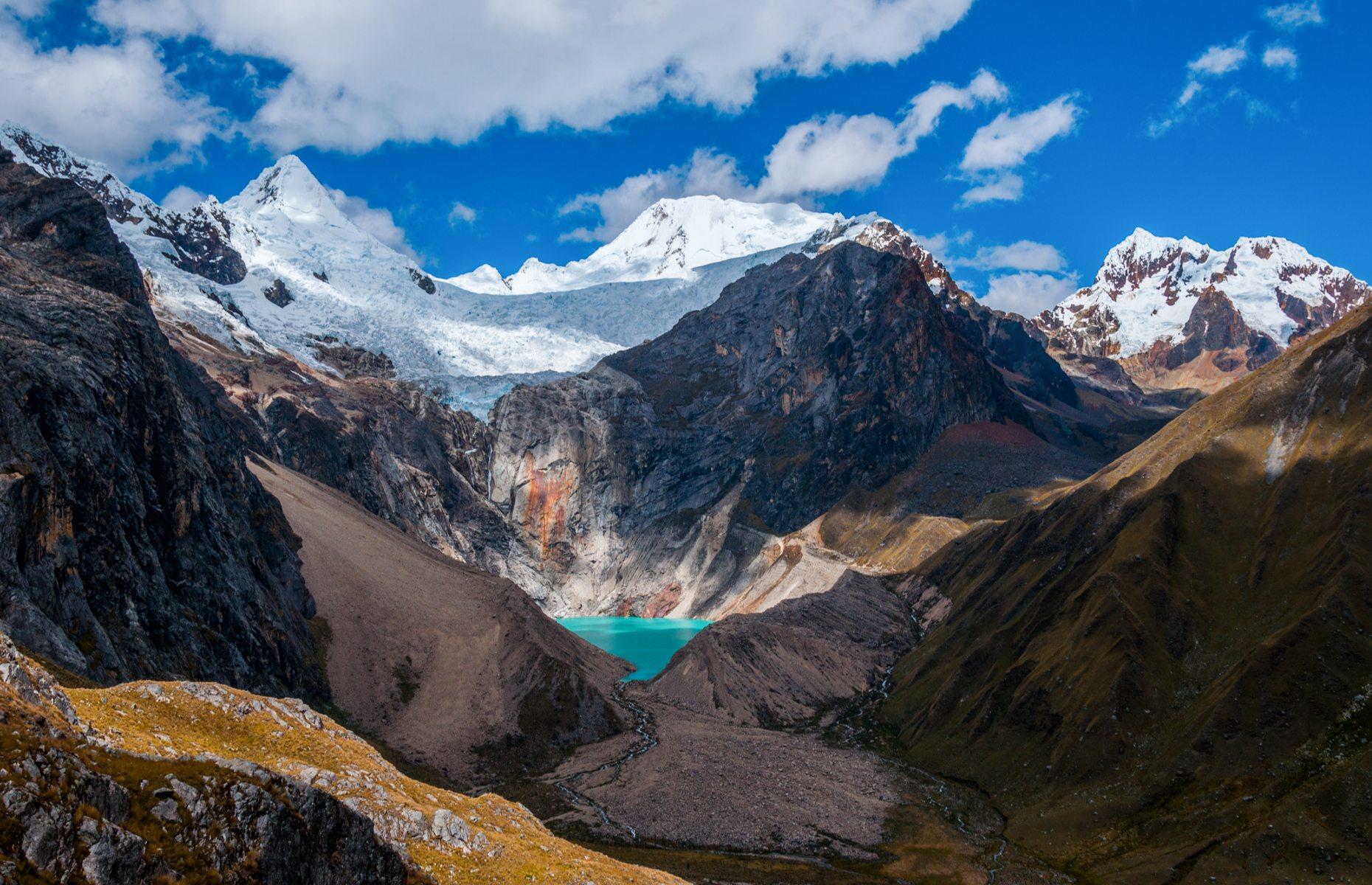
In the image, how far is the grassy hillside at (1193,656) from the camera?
81.4m

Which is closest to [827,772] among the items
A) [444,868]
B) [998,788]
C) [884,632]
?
[998,788]

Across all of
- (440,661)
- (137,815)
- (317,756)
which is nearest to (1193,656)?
(440,661)

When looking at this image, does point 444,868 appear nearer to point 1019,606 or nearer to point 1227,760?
point 1227,760

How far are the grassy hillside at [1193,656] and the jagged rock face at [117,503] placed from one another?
272 ft

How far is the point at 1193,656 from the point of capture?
108750mm

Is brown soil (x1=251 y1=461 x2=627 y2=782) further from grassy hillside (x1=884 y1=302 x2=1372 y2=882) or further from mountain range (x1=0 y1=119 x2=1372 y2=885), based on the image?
grassy hillside (x1=884 y1=302 x2=1372 y2=882)

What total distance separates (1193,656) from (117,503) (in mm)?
113223

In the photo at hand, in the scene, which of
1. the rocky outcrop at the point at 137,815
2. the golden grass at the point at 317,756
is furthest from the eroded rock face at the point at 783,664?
the rocky outcrop at the point at 137,815

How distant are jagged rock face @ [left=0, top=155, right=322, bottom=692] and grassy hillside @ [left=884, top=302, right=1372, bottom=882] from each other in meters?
82.9

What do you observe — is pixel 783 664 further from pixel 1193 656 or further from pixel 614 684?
pixel 1193 656

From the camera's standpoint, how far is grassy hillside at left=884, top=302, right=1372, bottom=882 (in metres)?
81.4

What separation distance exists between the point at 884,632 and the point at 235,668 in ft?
396

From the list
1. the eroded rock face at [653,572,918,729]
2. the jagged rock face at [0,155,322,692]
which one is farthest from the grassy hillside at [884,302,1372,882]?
the jagged rock face at [0,155,322,692]

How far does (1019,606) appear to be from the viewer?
146 m
